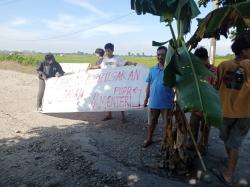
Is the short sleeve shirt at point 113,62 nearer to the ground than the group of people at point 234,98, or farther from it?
farther from it

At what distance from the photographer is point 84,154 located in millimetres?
6641

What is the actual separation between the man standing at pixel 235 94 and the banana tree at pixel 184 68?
2.31 feet

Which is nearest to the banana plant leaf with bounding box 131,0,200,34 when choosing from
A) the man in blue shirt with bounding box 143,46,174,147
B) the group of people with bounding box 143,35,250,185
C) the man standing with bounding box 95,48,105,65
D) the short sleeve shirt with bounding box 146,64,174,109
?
the group of people with bounding box 143,35,250,185

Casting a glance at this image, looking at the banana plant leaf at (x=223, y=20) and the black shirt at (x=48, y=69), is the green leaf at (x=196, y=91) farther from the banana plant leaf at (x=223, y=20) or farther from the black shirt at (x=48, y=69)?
the black shirt at (x=48, y=69)

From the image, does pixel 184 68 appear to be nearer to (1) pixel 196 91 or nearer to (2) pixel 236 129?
(1) pixel 196 91

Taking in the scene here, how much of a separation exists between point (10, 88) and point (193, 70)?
1389 centimetres

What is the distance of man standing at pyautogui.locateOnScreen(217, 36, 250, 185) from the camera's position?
528 centimetres

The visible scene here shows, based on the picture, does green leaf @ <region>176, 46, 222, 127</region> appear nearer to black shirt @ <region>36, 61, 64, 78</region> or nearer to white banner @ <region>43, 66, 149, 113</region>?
white banner @ <region>43, 66, 149, 113</region>

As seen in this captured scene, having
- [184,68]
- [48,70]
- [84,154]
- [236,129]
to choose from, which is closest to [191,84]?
[184,68]

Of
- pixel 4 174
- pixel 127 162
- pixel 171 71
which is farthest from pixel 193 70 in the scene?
pixel 4 174

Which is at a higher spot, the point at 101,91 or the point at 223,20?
the point at 223,20

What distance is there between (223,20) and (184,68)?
56.2 inches

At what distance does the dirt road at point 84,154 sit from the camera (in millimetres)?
5738

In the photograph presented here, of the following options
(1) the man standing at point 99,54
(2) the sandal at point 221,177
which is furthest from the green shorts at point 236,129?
(1) the man standing at point 99,54
